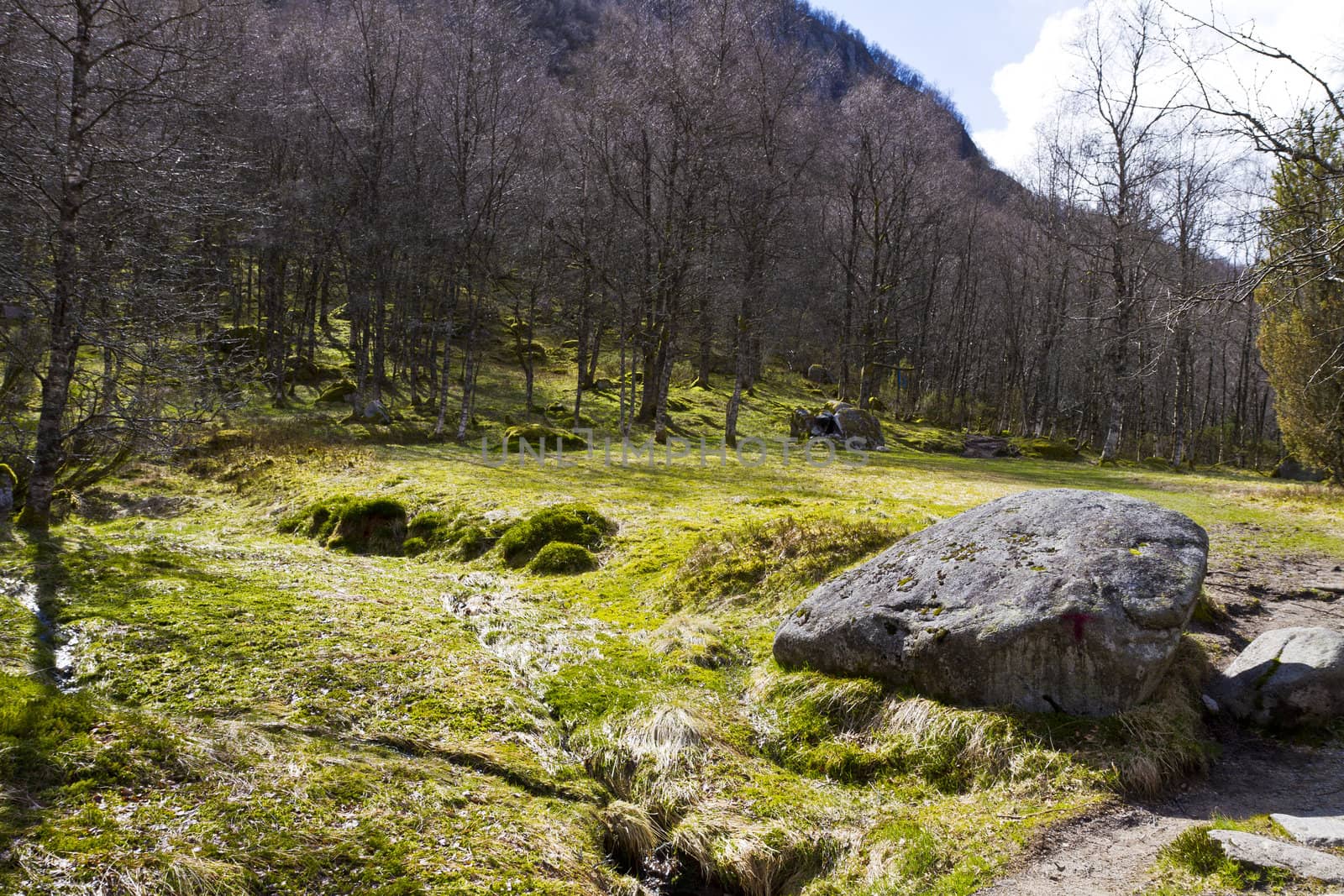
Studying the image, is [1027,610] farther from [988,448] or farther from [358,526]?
[988,448]

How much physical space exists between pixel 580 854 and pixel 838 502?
9807 millimetres

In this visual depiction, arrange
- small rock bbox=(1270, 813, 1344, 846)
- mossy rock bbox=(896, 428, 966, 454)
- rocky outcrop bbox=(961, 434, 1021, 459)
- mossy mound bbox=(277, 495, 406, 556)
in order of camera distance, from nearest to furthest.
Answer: small rock bbox=(1270, 813, 1344, 846) < mossy mound bbox=(277, 495, 406, 556) < rocky outcrop bbox=(961, 434, 1021, 459) < mossy rock bbox=(896, 428, 966, 454)

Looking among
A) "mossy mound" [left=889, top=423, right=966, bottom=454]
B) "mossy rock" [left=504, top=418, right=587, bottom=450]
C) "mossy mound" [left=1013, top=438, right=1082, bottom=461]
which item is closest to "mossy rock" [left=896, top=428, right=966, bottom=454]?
"mossy mound" [left=889, top=423, right=966, bottom=454]

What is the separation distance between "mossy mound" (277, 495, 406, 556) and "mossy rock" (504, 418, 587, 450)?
1000 centimetres

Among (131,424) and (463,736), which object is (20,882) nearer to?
(463,736)

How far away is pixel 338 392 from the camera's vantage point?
31.0m

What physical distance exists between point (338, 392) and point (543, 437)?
13.6 meters

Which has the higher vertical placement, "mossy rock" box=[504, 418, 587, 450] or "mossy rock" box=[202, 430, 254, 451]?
"mossy rock" box=[504, 418, 587, 450]

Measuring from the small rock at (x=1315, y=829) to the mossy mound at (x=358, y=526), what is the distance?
10.7 meters

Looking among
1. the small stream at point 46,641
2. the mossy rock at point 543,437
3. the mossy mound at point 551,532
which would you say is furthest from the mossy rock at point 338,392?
the small stream at point 46,641

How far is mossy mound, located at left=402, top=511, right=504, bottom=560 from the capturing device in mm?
10812

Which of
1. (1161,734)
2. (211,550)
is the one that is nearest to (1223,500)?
(1161,734)

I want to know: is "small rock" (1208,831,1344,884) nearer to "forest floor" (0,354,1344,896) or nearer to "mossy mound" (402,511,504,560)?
"forest floor" (0,354,1344,896)

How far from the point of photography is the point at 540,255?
104 ft
